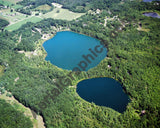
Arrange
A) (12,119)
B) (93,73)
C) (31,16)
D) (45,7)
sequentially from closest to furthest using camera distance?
(12,119) → (93,73) → (31,16) → (45,7)

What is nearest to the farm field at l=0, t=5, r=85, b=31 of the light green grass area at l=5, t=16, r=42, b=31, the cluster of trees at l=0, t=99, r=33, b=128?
the light green grass area at l=5, t=16, r=42, b=31

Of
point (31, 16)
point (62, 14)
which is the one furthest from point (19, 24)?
point (62, 14)

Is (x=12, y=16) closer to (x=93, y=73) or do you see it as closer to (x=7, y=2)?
(x=7, y=2)

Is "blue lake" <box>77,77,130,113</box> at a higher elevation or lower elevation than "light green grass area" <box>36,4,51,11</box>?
lower

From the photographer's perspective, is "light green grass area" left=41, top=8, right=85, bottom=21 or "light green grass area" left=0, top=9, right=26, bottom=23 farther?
"light green grass area" left=0, top=9, right=26, bottom=23

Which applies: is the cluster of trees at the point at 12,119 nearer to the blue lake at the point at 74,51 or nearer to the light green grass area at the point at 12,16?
the blue lake at the point at 74,51

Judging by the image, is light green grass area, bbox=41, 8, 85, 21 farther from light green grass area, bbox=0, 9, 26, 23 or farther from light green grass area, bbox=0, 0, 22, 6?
light green grass area, bbox=0, 0, 22, 6

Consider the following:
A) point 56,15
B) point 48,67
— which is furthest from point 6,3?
point 48,67
